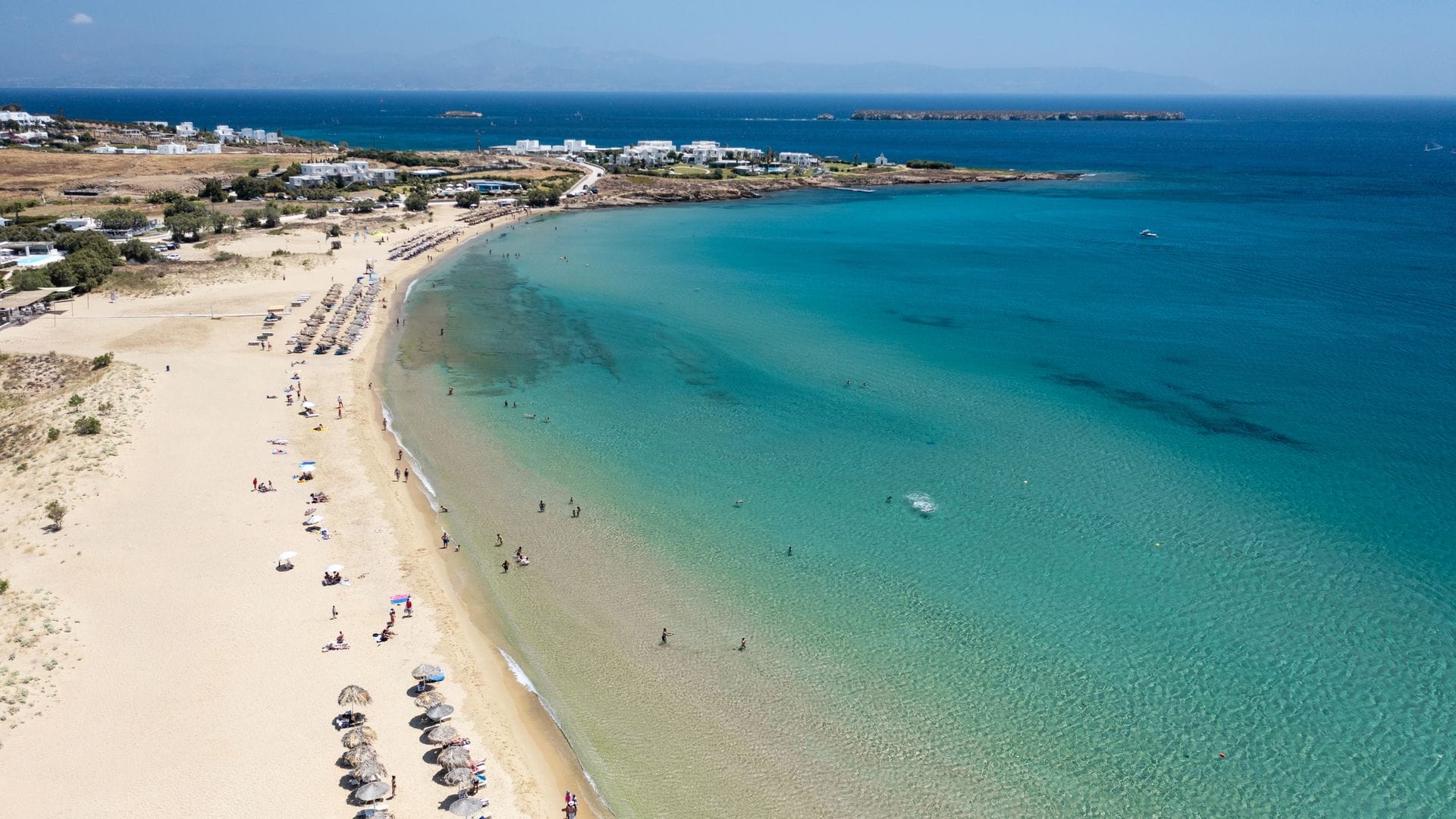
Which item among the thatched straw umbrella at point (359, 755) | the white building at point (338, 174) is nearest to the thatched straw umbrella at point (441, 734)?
the thatched straw umbrella at point (359, 755)

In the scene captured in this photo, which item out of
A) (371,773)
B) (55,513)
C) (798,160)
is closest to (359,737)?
(371,773)

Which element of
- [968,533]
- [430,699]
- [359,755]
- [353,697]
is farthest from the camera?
[968,533]

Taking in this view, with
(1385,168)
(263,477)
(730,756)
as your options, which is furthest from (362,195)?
(1385,168)

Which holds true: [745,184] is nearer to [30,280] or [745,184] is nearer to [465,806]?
[30,280]

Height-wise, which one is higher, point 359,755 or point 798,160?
point 798,160

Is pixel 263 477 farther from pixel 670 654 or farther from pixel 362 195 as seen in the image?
pixel 362 195

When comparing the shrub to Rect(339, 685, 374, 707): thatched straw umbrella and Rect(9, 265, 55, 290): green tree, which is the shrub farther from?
Rect(9, 265, 55, 290): green tree

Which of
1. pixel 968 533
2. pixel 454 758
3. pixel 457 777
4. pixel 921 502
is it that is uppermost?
pixel 921 502

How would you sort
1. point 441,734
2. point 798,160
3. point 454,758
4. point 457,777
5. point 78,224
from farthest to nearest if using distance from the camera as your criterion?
1. point 798,160
2. point 78,224
3. point 441,734
4. point 454,758
5. point 457,777

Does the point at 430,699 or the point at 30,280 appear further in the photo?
the point at 30,280
